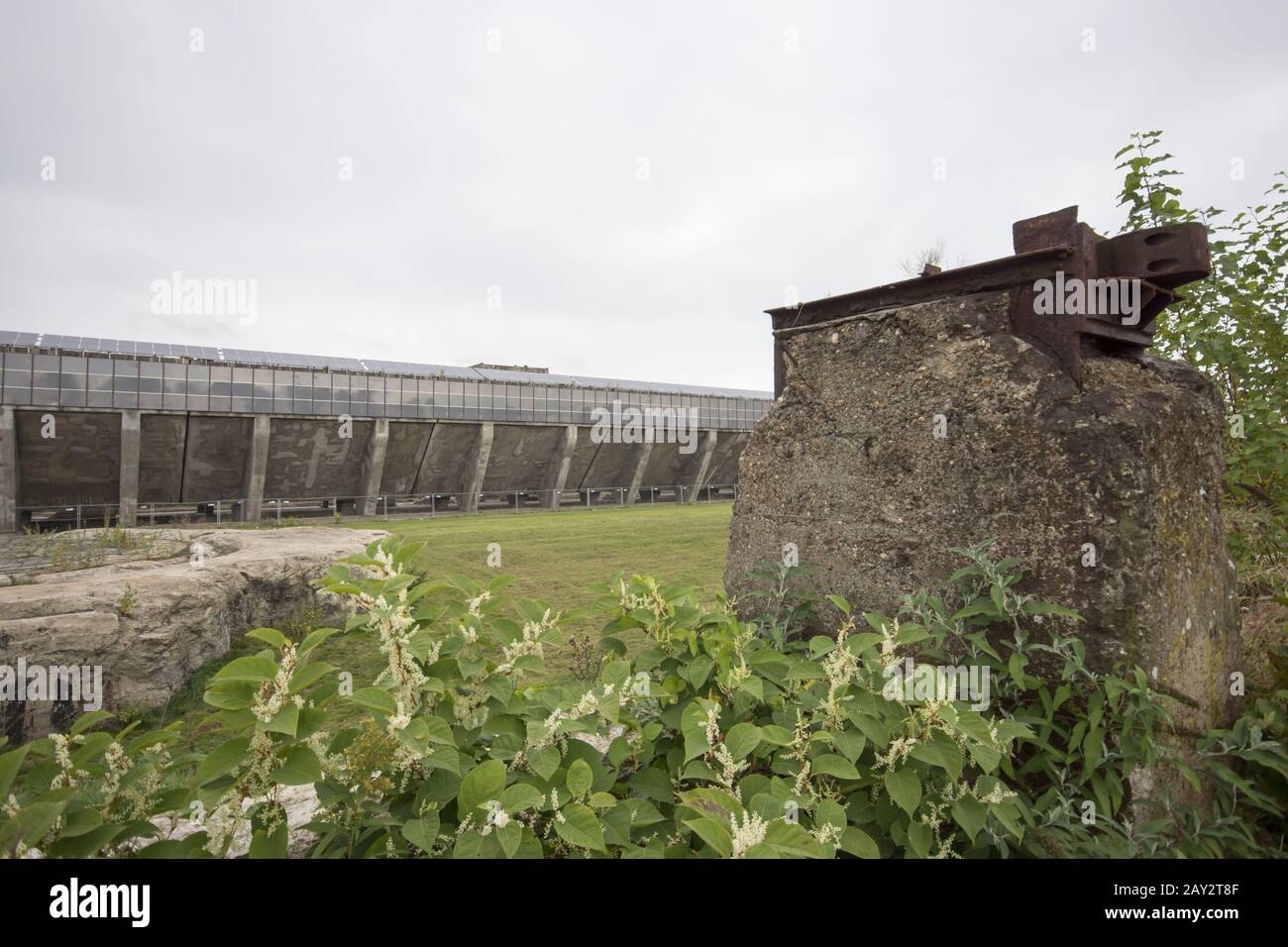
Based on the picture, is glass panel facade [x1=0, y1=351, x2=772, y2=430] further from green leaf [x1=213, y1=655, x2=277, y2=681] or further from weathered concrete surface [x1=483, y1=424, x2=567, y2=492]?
green leaf [x1=213, y1=655, x2=277, y2=681]

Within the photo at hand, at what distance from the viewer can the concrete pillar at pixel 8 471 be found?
75.2 ft

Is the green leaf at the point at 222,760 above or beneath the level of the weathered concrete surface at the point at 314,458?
beneath

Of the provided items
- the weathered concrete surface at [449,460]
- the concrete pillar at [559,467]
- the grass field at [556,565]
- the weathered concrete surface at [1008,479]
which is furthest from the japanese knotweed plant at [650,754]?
the concrete pillar at [559,467]

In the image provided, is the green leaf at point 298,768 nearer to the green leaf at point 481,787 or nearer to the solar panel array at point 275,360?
the green leaf at point 481,787

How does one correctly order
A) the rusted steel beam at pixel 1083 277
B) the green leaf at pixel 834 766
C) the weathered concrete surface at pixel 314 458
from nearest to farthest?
the green leaf at pixel 834 766
the rusted steel beam at pixel 1083 277
the weathered concrete surface at pixel 314 458

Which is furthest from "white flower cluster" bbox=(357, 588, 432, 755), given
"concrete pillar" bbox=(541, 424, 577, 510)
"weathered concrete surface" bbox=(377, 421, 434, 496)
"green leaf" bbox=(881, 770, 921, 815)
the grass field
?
"concrete pillar" bbox=(541, 424, 577, 510)

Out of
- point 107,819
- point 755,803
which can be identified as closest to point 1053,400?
point 755,803

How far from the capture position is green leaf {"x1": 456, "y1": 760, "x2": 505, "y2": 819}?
1455 mm

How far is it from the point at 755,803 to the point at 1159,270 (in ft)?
9.72

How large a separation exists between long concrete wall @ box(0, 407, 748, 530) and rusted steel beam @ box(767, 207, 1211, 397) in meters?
15.3

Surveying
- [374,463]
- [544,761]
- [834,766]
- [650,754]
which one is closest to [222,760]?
[544,761]

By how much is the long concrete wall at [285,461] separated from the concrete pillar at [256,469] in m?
0.05

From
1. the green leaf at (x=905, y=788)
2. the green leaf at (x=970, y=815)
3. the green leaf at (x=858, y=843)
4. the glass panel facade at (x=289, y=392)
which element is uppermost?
the glass panel facade at (x=289, y=392)

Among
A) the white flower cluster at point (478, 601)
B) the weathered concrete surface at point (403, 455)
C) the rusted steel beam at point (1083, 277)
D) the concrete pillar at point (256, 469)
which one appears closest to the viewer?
the white flower cluster at point (478, 601)
